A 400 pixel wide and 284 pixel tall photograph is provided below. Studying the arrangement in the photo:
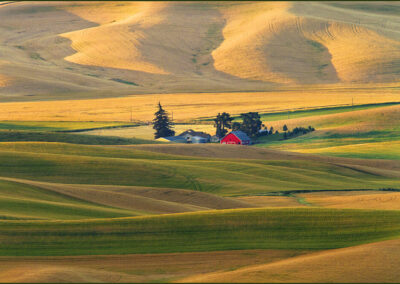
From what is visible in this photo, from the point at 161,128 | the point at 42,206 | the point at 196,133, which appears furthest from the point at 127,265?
the point at 161,128

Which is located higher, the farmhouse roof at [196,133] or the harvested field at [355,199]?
the farmhouse roof at [196,133]

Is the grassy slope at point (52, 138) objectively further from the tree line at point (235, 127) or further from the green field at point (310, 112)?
the green field at point (310, 112)

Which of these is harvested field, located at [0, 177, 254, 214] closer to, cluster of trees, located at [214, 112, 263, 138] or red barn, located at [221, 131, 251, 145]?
red barn, located at [221, 131, 251, 145]

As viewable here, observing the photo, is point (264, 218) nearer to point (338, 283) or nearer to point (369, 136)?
point (338, 283)

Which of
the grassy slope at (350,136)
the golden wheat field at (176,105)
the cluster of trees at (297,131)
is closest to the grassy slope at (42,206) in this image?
the grassy slope at (350,136)

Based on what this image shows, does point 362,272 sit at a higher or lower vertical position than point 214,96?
lower

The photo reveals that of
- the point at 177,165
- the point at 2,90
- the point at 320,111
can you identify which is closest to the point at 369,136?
the point at 320,111

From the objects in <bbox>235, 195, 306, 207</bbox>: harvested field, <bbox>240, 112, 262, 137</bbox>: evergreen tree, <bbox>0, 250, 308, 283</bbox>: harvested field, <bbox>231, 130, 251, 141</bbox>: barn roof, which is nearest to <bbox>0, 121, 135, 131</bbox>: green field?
<bbox>240, 112, 262, 137</bbox>: evergreen tree
